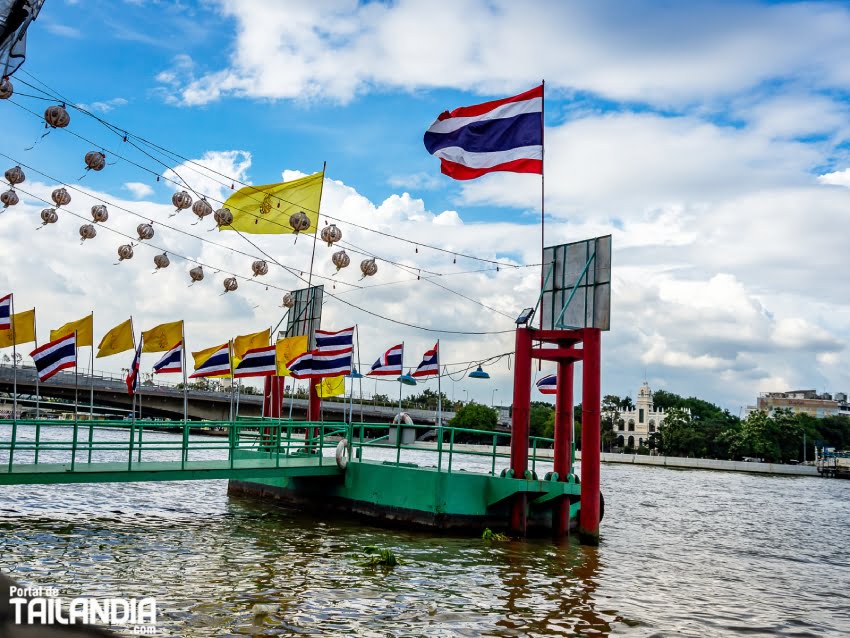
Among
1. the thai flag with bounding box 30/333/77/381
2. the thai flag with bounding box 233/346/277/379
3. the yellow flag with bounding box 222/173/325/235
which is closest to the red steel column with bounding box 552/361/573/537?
the thai flag with bounding box 233/346/277/379

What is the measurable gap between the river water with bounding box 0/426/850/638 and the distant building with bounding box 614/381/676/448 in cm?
16671

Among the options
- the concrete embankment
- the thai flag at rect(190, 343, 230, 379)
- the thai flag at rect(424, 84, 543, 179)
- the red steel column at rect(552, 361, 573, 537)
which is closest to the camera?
the thai flag at rect(424, 84, 543, 179)

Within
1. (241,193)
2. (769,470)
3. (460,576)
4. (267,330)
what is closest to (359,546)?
(460,576)

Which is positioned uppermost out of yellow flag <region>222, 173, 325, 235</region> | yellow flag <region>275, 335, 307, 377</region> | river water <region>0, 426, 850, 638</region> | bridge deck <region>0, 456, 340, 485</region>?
yellow flag <region>222, 173, 325, 235</region>

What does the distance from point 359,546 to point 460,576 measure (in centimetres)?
385

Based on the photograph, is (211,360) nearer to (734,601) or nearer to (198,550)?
(198,550)

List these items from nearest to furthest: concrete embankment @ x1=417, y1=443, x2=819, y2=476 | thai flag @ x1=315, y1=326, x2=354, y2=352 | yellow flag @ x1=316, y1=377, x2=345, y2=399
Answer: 1. thai flag @ x1=315, y1=326, x2=354, y2=352
2. yellow flag @ x1=316, y1=377, x2=345, y2=399
3. concrete embankment @ x1=417, y1=443, x2=819, y2=476

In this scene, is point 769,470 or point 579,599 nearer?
point 579,599

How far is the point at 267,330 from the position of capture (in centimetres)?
2831

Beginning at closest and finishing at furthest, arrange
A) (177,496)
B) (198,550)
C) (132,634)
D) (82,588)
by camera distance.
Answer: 1. (132,634)
2. (82,588)
3. (198,550)
4. (177,496)

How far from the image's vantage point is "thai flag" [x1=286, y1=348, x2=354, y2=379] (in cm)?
2409

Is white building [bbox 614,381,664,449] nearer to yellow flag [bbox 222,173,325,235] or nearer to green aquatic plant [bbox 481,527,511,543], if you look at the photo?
yellow flag [bbox 222,173,325,235]

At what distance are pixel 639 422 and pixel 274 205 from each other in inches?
6939

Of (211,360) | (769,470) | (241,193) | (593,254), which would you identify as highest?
(241,193)
